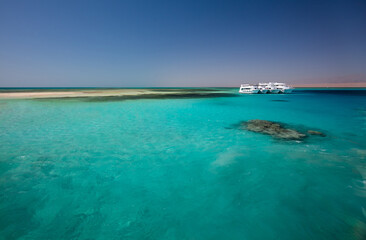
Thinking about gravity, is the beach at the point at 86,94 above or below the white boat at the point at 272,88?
below

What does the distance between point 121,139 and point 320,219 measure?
29.4 feet

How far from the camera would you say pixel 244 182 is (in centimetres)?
535

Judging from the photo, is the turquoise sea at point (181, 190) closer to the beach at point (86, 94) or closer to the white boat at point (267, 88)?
the beach at point (86, 94)

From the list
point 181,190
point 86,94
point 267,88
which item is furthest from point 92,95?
point 267,88

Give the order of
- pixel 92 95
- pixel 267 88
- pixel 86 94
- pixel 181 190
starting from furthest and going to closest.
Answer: pixel 267 88 < pixel 86 94 < pixel 92 95 < pixel 181 190

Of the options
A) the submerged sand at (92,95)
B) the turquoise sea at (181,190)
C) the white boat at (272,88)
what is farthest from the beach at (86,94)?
the turquoise sea at (181,190)

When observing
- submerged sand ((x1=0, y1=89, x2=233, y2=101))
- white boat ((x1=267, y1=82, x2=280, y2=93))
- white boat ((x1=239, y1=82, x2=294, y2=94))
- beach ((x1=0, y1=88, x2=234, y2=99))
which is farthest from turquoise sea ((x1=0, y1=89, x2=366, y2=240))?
white boat ((x1=267, y1=82, x2=280, y2=93))

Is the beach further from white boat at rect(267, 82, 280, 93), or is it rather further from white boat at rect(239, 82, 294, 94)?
white boat at rect(267, 82, 280, 93)

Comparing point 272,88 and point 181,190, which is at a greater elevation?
point 272,88

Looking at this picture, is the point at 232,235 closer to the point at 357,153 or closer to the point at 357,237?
the point at 357,237

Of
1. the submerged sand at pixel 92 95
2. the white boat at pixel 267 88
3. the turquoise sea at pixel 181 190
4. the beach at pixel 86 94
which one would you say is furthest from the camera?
the white boat at pixel 267 88

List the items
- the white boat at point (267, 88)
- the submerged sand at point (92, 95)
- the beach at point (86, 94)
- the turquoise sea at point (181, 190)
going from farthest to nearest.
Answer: the white boat at point (267, 88) < the beach at point (86, 94) < the submerged sand at point (92, 95) < the turquoise sea at point (181, 190)

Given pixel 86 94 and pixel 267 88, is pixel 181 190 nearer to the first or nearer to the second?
pixel 86 94

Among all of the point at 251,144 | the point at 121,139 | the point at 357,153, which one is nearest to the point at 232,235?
the point at 251,144
